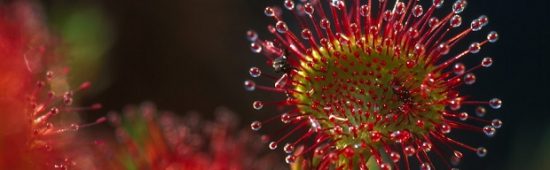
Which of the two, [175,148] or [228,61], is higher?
[175,148]

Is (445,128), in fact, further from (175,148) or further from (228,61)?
(228,61)

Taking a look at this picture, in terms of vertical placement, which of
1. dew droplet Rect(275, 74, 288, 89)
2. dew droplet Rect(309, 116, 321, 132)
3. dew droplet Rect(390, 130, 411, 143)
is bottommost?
dew droplet Rect(390, 130, 411, 143)

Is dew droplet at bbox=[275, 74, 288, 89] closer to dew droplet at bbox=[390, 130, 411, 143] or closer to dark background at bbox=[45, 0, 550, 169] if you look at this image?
dew droplet at bbox=[390, 130, 411, 143]

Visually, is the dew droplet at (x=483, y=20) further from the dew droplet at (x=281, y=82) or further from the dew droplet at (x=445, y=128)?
the dew droplet at (x=281, y=82)

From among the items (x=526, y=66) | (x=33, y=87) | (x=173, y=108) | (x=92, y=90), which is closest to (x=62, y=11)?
(x=92, y=90)

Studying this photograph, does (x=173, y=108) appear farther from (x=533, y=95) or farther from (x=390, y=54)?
(x=390, y=54)

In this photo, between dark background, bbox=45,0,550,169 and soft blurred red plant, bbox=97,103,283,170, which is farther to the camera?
dark background, bbox=45,0,550,169

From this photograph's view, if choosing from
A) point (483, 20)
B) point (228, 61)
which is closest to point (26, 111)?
point (483, 20)

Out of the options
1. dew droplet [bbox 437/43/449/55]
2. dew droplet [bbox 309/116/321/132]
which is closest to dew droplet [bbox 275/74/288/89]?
dew droplet [bbox 309/116/321/132]

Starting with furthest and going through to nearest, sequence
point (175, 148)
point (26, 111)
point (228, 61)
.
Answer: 1. point (228, 61)
2. point (175, 148)
3. point (26, 111)
